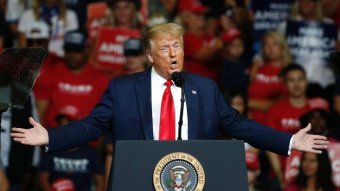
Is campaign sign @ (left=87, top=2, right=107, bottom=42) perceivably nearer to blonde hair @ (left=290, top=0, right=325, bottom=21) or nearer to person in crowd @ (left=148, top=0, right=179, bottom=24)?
person in crowd @ (left=148, top=0, right=179, bottom=24)

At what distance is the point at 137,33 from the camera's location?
976 centimetres

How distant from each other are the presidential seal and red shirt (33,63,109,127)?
4306 mm

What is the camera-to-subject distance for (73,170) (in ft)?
27.5

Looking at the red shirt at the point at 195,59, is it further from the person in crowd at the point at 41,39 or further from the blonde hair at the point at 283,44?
the person in crowd at the point at 41,39

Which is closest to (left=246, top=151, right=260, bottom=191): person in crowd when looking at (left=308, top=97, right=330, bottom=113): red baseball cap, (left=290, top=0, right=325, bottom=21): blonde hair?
(left=308, top=97, right=330, bottom=113): red baseball cap

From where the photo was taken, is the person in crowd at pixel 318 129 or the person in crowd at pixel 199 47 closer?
the person in crowd at pixel 318 129

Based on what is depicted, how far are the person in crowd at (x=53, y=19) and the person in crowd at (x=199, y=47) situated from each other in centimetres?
110

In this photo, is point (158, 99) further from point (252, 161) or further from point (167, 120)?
point (252, 161)

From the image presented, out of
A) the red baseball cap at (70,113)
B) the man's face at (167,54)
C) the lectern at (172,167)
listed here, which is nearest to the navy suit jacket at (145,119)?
the man's face at (167,54)

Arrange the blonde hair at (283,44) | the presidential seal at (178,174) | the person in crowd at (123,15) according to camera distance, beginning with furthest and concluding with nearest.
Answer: the person in crowd at (123,15) → the blonde hair at (283,44) → the presidential seal at (178,174)

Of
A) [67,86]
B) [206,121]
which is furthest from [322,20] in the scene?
[206,121]

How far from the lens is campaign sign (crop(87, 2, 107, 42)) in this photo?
33.2ft

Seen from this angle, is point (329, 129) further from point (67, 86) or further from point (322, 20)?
point (67, 86)

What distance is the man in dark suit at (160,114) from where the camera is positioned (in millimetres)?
5301
